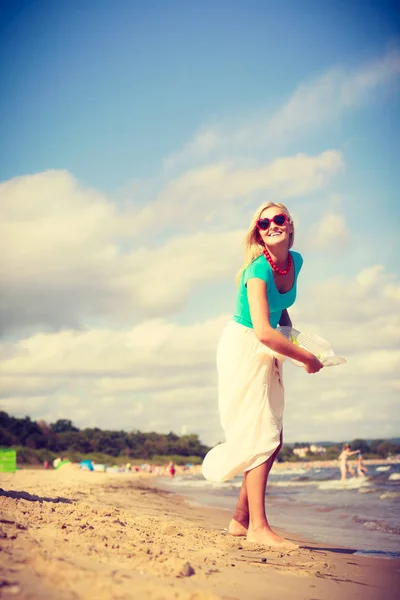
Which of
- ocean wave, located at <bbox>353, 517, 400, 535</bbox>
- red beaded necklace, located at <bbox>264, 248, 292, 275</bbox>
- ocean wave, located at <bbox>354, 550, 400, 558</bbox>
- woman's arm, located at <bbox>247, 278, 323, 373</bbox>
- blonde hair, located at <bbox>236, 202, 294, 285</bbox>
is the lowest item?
ocean wave, located at <bbox>353, 517, 400, 535</bbox>

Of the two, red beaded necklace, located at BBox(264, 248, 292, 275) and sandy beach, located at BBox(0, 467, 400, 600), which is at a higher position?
red beaded necklace, located at BBox(264, 248, 292, 275)

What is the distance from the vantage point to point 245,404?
134 inches

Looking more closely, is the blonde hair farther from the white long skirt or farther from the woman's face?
the white long skirt

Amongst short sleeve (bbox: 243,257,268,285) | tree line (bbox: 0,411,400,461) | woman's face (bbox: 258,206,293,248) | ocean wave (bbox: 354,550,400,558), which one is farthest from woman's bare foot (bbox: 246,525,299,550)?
tree line (bbox: 0,411,400,461)

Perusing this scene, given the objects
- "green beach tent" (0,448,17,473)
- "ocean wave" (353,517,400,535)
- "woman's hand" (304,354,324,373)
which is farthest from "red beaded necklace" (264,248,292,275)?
"green beach tent" (0,448,17,473)

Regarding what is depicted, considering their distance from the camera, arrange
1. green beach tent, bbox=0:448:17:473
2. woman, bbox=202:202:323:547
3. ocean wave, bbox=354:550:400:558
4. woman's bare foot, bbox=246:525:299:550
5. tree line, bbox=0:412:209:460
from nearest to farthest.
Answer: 1. woman's bare foot, bbox=246:525:299:550
2. woman, bbox=202:202:323:547
3. ocean wave, bbox=354:550:400:558
4. green beach tent, bbox=0:448:17:473
5. tree line, bbox=0:412:209:460

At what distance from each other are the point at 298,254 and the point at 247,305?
51cm

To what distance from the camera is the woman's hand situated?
315cm

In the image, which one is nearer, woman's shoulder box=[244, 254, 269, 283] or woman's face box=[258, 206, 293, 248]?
woman's shoulder box=[244, 254, 269, 283]

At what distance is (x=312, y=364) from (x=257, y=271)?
24.6 inches

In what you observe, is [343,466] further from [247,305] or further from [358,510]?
[247,305]

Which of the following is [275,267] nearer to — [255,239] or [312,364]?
[255,239]

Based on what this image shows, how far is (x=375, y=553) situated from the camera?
378cm

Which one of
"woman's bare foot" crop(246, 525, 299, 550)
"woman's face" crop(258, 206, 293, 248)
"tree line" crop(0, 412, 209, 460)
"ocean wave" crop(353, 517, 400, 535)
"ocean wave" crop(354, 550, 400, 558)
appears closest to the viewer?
"woman's bare foot" crop(246, 525, 299, 550)
